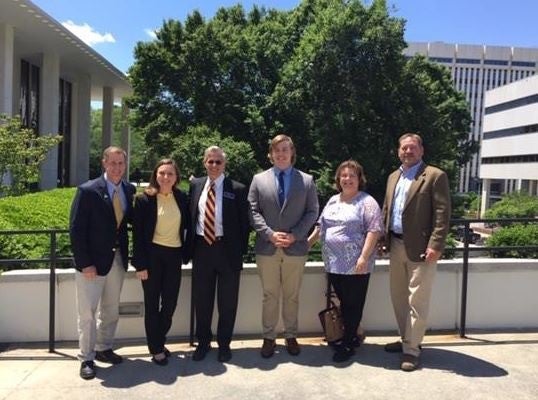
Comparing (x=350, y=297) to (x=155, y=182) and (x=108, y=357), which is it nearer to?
(x=155, y=182)

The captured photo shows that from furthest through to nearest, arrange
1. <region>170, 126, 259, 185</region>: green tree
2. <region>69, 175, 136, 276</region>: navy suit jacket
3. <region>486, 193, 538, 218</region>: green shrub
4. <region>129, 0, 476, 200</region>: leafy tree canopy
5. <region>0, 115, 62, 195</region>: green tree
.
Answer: <region>486, 193, 538, 218</region>: green shrub, <region>129, 0, 476, 200</region>: leafy tree canopy, <region>170, 126, 259, 185</region>: green tree, <region>0, 115, 62, 195</region>: green tree, <region>69, 175, 136, 276</region>: navy suit jacket

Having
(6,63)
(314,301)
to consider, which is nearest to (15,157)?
(314,301)

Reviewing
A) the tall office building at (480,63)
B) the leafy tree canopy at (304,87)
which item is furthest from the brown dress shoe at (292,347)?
the tall office building at (480,63)

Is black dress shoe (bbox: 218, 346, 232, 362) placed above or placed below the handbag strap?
below

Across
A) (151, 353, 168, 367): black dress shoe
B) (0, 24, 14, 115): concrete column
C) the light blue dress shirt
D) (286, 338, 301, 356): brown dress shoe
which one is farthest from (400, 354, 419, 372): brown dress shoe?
(0, 24, 14, 115): concrete column

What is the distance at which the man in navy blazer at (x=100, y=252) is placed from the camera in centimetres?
454

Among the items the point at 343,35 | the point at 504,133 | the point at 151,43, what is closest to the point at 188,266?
the point at 343,35

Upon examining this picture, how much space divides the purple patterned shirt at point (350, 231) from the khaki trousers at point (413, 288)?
27cm

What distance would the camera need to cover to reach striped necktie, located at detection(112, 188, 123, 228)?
474cm

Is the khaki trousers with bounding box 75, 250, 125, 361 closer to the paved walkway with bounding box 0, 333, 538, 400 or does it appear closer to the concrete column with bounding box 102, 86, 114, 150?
the paved walkway with bounding box 0, 333, 538, 400

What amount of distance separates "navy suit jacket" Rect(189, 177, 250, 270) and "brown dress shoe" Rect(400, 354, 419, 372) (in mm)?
1598

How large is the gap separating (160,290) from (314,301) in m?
1.70

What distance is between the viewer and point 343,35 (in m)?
24.8

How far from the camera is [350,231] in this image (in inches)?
191
